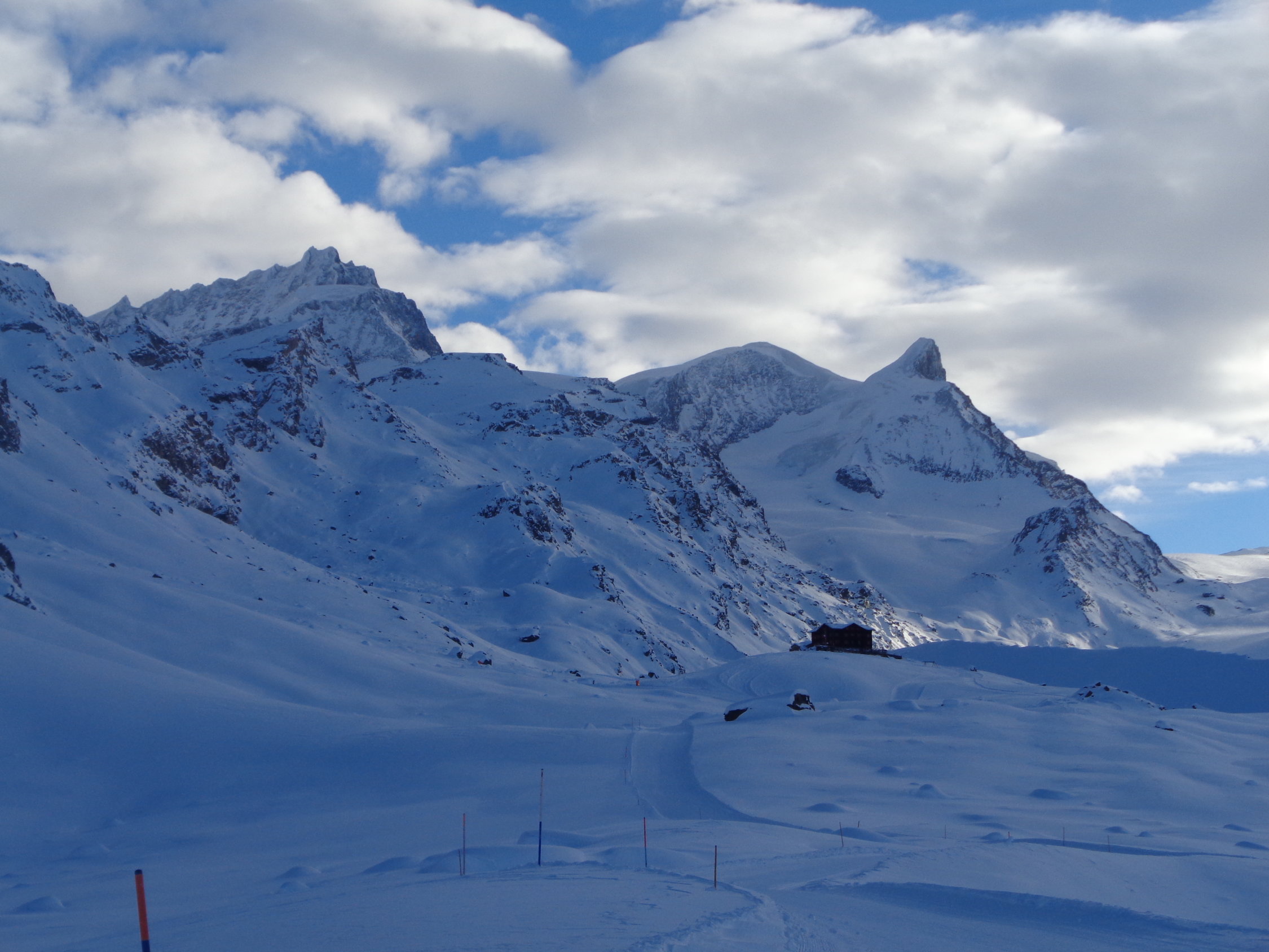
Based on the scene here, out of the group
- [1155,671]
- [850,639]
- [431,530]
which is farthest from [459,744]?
[431,530]

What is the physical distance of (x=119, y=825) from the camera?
93.4 ft

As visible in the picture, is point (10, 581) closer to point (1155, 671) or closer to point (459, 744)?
point (459, 744)

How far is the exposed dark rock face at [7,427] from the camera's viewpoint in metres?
73.5

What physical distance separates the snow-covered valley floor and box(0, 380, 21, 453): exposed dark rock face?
133 ft

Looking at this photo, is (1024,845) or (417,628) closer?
(1024,845)

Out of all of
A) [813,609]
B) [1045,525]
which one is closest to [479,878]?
[813,609]

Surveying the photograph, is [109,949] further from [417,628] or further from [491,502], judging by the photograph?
[491,502]

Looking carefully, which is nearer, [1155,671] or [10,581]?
[10,581]

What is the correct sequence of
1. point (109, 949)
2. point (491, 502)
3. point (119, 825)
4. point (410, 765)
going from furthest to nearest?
point (491, 502)
point (410, 765)
point (119, 825)
point (109, 949)

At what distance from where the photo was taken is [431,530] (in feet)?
362

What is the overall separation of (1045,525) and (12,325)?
544ft

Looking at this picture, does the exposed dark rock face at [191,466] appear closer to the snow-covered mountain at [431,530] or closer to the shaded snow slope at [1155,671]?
the snow-covered mountain at [431,530]

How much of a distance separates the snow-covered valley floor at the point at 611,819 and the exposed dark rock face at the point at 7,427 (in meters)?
40.7

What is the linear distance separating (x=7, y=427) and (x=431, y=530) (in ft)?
142
